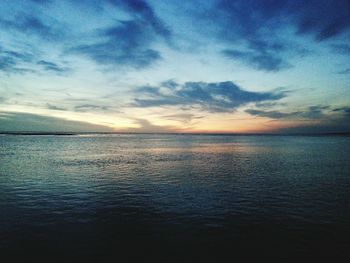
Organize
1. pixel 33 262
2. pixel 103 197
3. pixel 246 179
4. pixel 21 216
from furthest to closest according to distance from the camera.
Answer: pixel 246 179 < pixel 103 197 < pixel 21 216 < pixel 33 262

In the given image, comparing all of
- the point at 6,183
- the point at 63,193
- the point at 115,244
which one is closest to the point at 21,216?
the point at 63,193

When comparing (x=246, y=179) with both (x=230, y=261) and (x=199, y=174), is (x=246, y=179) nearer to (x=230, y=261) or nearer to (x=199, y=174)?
(x=199, y=174)

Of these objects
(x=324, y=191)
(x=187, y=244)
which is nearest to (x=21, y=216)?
(x=187, y=244)

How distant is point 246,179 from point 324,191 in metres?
9.75

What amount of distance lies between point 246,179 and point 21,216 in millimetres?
26663

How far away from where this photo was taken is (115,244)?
16.1 m

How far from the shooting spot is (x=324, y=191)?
97.3 ft

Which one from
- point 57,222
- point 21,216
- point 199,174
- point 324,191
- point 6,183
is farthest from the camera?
point 199,174

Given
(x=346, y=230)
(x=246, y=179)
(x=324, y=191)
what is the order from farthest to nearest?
(x=246, y=179) → (x=324, y=191) → (x=346, y=230)

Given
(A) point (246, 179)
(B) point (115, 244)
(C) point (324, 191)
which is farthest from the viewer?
(A) point (246, 179)

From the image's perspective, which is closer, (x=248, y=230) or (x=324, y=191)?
(x=248, y=230)

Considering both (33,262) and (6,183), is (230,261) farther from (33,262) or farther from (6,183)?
(6,183)

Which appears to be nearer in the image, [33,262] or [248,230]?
[33,262]

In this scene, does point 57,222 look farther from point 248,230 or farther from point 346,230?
point 346,230
